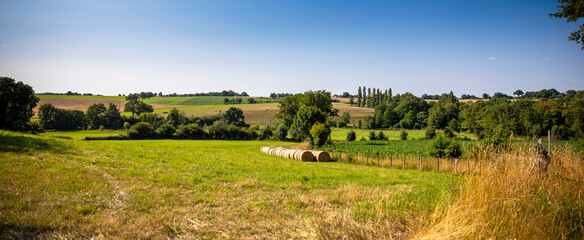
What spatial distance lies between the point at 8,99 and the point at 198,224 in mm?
58295

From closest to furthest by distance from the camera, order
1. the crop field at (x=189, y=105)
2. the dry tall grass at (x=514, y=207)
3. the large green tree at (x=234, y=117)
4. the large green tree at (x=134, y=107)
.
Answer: the dry tall grass at (x=514, y=207) < the crop field at (x=189, y=105) < the large green tree at (x=234, y=117) < the large green tree at (x=134, y=107)

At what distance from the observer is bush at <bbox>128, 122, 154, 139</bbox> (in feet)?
209

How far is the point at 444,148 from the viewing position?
32156mm

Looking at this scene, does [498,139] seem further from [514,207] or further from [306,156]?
[514,207]

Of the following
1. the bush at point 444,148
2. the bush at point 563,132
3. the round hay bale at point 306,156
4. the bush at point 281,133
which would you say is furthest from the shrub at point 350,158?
the bush at point 563,132

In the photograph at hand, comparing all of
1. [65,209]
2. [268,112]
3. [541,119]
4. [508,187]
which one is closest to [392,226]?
[508,187]

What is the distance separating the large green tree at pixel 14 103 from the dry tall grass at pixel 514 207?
60.8 meters

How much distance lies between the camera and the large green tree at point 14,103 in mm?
42219

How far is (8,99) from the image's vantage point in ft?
142

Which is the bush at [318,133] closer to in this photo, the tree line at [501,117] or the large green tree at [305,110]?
the large green tree at [305,110]

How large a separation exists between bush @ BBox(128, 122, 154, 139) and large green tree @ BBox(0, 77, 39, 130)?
18.6 metres

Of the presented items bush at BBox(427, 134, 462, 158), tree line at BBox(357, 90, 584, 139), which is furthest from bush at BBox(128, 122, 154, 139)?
tree line at BBox(357, 90, 584, 139)

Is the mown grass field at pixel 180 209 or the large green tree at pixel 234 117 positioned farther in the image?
the large green tree at pixel 234 117

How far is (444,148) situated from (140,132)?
214 ft
